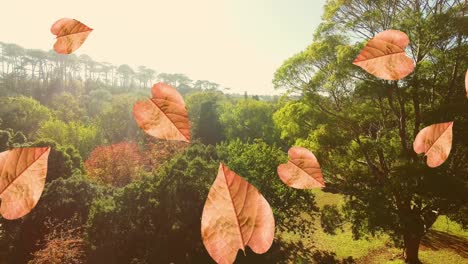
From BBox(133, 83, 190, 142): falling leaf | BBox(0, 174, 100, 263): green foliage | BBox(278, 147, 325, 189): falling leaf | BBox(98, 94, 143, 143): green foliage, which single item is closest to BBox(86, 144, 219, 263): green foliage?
BBox(0, 174, 100, 263): green foliage

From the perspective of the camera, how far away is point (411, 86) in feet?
35.1

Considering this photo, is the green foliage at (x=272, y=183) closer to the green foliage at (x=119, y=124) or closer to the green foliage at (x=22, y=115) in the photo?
the green foliage at (x=119, y=124)

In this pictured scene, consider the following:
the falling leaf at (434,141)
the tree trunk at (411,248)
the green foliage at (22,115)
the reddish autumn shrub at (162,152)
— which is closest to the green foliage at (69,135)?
the green foliage at (22,115)

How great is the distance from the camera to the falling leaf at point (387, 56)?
1243mm

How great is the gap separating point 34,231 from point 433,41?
17.3 metres

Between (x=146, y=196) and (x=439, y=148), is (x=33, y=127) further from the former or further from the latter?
(x=439, y=148)

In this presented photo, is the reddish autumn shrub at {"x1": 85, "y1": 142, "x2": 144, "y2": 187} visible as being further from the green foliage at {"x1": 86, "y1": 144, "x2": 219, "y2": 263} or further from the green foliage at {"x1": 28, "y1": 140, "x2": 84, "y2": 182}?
the green foliage at {"x1": 86, "y1": 144, "x2": 219, "y2": 263}

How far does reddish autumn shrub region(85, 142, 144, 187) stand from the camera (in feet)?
77.8

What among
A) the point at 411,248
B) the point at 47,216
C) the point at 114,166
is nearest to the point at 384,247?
the point at 411,248

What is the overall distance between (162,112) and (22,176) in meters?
0.59

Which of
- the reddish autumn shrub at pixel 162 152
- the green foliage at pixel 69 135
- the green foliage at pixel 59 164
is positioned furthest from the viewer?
the green foliage at pixel 69 135

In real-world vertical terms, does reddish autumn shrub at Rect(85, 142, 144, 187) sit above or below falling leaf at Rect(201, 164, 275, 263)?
below

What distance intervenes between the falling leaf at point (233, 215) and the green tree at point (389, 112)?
10.3 metres

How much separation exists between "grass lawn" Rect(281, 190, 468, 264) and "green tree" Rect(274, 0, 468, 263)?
1.99 m
